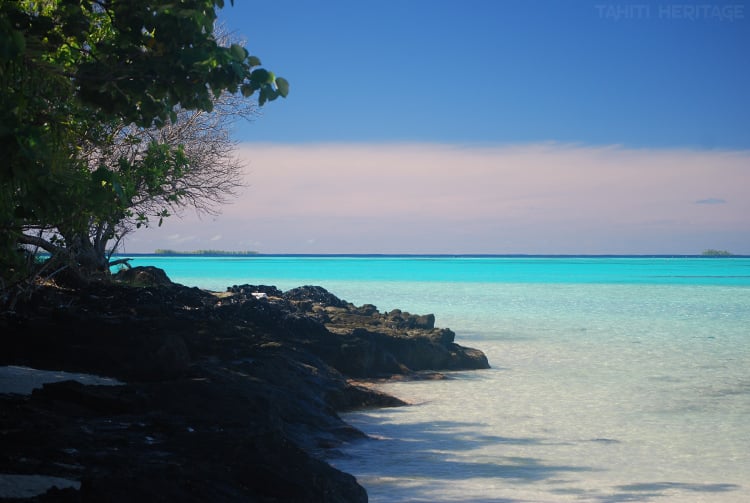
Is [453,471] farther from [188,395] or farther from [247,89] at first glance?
[247,89]

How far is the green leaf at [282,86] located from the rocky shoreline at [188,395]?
2486 mm

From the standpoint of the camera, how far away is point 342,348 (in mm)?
14953

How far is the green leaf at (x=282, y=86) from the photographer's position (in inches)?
207

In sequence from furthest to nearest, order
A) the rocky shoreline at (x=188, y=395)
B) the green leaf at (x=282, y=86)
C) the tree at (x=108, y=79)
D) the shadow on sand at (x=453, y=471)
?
the shadow on sand at (x=453, y=471) < the rocky shoreline at (x=188, y=395) < the green leaf at (x=282, y=86) < the tree at (x=108, y=79)

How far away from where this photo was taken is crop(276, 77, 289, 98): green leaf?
5.26 m

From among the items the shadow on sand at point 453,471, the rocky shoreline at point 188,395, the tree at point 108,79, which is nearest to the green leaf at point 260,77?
the tree at point 108,79

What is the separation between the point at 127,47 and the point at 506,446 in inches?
257

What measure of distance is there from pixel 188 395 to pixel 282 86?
370cm

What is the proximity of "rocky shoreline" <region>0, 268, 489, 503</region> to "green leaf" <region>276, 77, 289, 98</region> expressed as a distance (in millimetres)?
2486

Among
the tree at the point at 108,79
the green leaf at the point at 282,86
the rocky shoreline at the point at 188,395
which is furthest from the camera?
the rocky shoreline at the point at 188,395

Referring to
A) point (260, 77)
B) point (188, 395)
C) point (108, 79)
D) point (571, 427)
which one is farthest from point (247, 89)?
point (571, 427)

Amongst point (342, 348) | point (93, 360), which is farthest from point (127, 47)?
point (342, 348)

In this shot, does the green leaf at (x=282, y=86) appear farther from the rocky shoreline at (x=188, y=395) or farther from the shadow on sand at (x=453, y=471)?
the shadow on sand at (x=453, y=471)

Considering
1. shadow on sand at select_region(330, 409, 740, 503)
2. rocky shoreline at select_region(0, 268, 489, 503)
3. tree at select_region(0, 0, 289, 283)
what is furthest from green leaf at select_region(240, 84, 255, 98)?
shadow on sand at select_region(330, 409, 740, 503)
